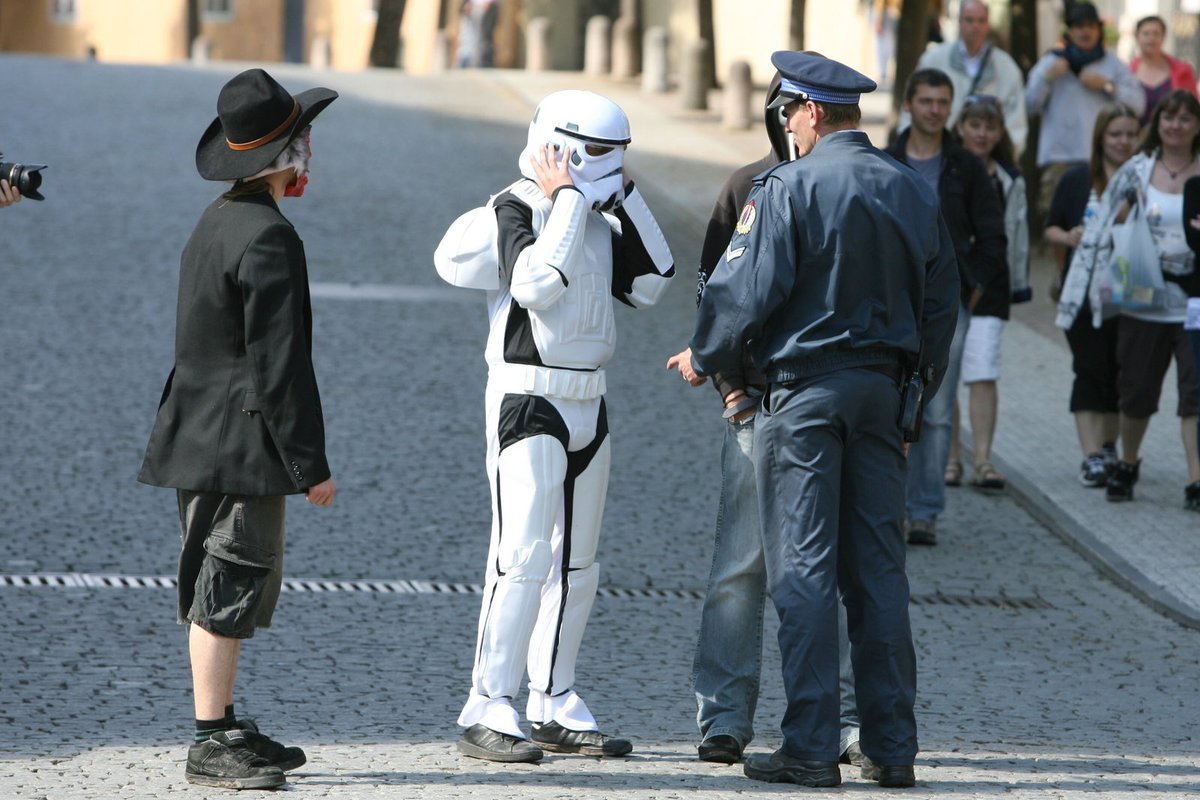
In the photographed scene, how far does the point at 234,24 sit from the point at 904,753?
47.7 metres

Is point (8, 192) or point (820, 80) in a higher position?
point (820, 80)

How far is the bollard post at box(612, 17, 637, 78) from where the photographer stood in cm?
3062

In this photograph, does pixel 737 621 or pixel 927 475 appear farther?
pixel 927 475

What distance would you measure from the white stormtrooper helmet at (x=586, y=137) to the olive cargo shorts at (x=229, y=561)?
1.17 metres

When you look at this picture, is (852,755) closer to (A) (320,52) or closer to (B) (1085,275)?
(B) (1085,275)

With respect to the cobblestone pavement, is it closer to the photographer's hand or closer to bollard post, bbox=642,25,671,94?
the photographer's hand

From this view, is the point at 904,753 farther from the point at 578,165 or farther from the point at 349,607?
the point at 349,607

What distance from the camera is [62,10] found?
49.9 m

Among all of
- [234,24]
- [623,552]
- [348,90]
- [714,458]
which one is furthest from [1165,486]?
[234,24]

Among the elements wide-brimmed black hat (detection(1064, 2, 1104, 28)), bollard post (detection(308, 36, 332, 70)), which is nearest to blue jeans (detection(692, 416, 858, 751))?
wide-brimmed black hat (detection(1064, 2, 1104, 28))

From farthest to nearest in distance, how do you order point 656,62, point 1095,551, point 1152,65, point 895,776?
point 656,62
point 1152,65
point 1095,551
point 895,776

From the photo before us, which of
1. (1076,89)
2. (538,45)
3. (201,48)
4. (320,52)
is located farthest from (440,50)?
(1076,89)

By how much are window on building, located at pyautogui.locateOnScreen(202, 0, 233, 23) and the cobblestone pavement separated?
36555 mm

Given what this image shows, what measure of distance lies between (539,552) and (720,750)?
77cm
